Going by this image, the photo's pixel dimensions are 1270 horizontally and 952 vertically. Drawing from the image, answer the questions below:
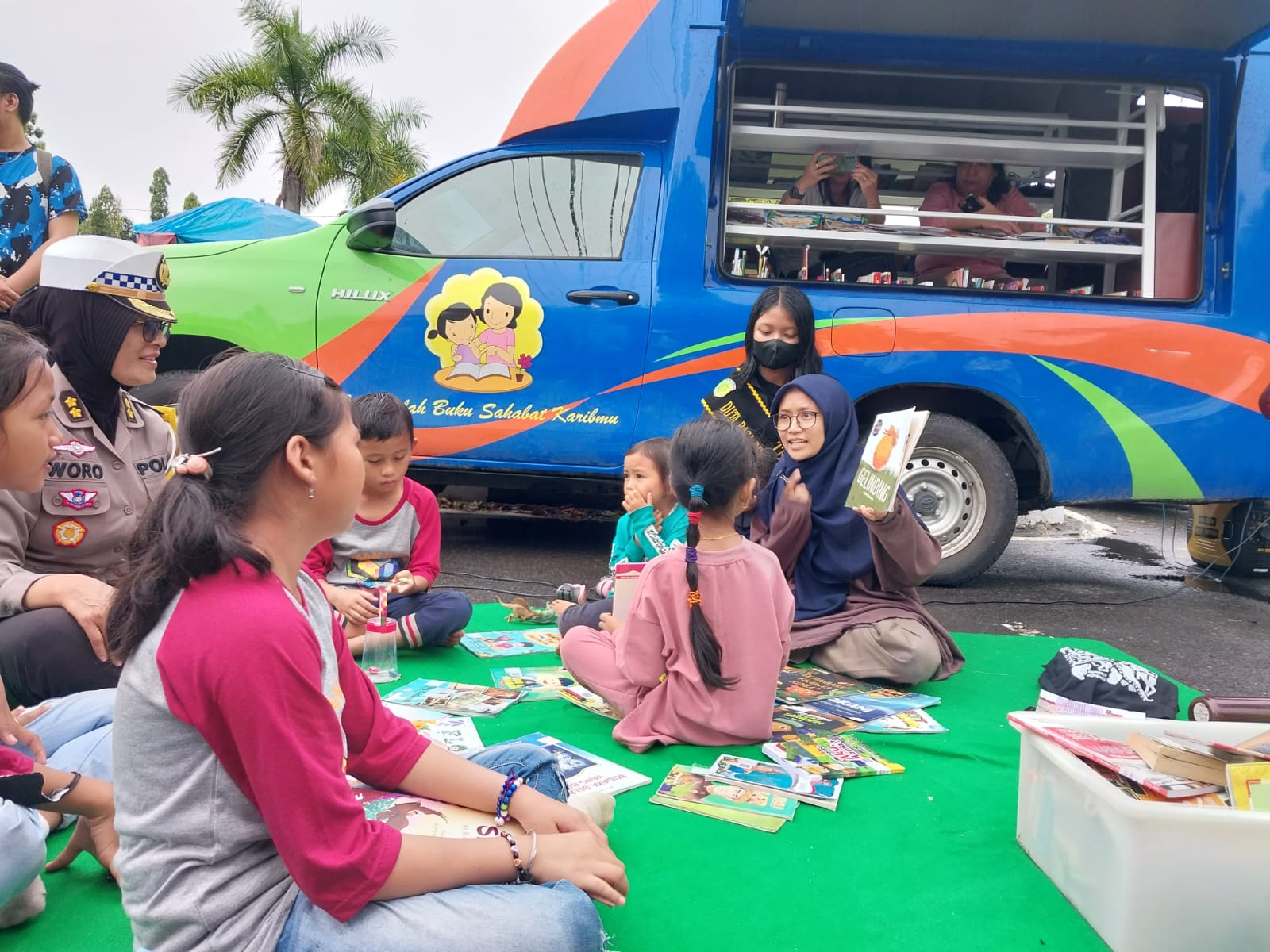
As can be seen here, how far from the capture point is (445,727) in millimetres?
2465

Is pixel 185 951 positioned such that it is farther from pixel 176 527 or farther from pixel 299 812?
pixel 176 527

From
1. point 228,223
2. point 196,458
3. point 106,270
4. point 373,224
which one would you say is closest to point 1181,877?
point 196,458

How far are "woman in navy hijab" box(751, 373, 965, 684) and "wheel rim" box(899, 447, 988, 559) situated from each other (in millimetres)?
1291

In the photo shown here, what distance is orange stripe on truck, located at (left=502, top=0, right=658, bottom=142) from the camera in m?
4.26

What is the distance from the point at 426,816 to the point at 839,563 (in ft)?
6.69

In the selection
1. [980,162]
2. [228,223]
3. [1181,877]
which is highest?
[228,223]

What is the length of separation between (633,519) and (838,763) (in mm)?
1333

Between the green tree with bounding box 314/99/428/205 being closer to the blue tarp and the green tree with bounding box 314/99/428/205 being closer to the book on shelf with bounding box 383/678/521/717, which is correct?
the blue tarp

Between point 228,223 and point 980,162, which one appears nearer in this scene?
point 980,162

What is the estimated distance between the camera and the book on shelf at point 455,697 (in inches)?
104

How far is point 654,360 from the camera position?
4309 millimetres

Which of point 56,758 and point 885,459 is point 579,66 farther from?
point 56,758

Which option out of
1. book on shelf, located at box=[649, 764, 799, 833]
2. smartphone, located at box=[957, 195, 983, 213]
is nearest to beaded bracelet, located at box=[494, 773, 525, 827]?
book on shelf, located at box=[649, 764, 799, 833]

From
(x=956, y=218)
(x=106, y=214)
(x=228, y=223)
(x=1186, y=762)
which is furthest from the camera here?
(x=106, y=214)
